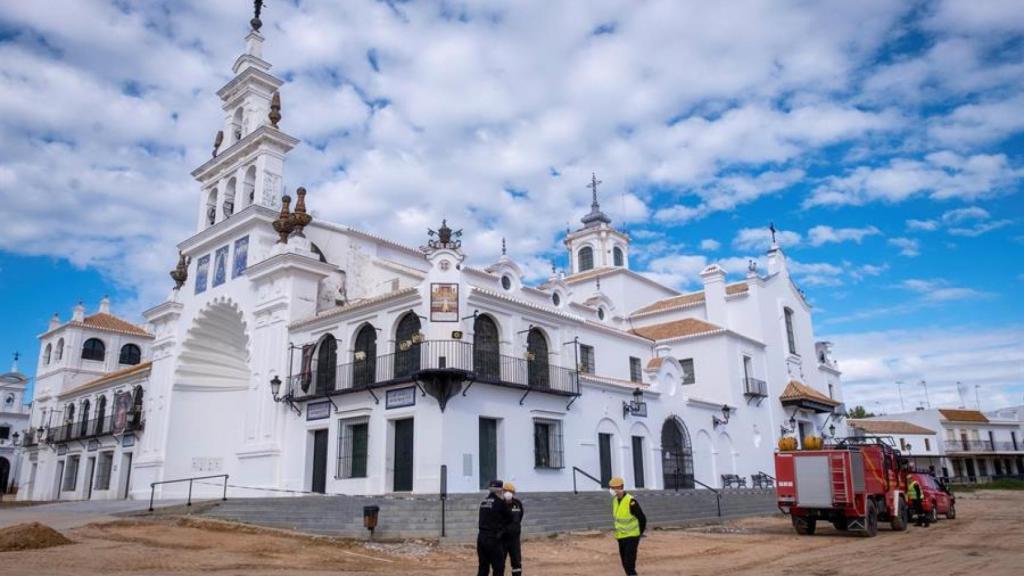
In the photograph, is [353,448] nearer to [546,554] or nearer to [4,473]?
[546,554]

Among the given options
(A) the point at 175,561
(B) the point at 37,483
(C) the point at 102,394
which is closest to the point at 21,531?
(A) the point at 175,561

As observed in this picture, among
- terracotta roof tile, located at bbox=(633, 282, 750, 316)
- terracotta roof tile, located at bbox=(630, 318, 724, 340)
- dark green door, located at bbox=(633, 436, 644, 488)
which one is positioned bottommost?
A: dark green door, located at bbox=(633, 436, 644, 488)

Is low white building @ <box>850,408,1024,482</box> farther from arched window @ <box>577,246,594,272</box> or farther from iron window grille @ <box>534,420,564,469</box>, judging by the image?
iron window grille @ <box>534,420,564,469</box>

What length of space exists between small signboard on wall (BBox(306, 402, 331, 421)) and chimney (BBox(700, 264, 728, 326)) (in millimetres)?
20081

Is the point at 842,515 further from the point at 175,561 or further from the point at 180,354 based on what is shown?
the point at 180,354

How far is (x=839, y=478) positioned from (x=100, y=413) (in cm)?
3547

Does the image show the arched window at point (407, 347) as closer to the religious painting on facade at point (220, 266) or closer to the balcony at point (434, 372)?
the balcony at point (434, 372)

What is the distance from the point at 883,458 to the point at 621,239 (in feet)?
87.4

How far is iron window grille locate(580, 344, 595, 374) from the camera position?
27.3m

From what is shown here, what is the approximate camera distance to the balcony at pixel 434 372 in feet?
66.5

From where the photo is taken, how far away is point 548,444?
23.0 meters

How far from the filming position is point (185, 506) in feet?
67.7

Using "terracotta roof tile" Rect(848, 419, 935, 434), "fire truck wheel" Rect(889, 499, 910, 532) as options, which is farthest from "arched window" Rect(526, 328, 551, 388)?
"terracotta roof tile" Rect(848, 419, 935, 434)

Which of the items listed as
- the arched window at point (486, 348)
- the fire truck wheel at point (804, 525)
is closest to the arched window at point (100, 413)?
the arched window at point (486, 348)
